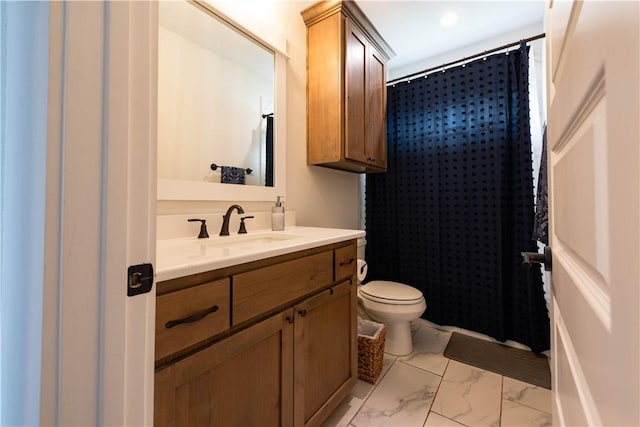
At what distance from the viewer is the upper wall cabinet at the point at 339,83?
1679 mm

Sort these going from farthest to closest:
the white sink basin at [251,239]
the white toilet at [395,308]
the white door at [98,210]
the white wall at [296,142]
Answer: the white toilet at [395,308] < the white wall at [296,142] < the white sink basin at [251,239] < the white door at [98,210]

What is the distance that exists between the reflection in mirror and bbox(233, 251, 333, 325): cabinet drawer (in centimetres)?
63

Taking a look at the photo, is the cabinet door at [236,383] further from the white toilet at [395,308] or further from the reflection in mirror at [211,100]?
the white toilet at [395,308]

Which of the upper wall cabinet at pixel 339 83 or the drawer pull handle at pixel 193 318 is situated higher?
the upper wall cabinet at pixel 339 83

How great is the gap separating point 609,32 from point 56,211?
2.15 ft

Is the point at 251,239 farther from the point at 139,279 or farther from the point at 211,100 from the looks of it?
the point at 139,279

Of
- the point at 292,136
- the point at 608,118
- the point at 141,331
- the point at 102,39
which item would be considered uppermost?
the point at 292,136

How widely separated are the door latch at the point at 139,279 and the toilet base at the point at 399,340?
1781 millimetres

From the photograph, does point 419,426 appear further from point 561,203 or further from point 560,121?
point 560,121

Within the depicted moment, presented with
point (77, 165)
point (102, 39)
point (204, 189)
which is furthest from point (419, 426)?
point (102, 39)

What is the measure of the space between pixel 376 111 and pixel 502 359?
1.91m

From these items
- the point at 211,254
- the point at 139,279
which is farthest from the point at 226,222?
the point at 139,279

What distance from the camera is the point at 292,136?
1727 millimetres

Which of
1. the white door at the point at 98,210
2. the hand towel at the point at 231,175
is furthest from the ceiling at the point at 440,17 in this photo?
the white door at the point at 98,210
